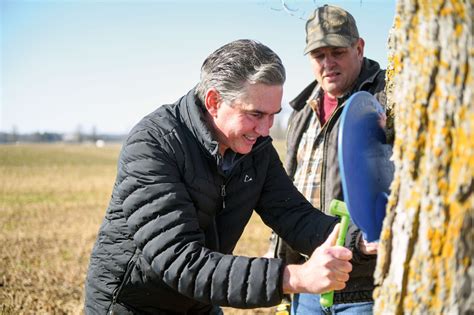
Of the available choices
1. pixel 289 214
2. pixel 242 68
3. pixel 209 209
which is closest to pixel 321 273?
pixel 209 209

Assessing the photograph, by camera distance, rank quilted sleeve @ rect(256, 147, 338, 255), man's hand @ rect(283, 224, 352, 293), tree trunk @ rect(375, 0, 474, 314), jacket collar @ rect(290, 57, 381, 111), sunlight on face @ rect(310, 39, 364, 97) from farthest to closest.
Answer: sunlight on face @ rect(310, 39, 364, 97) → jacket collar @ rect(290, 57, 381, 111) → quilted sleeve @ rect(256, 147, 338, 255) → man's hand @ rect(283, 224, 352, 293) → tree trunk @ rect(375, 0, 474, 314)

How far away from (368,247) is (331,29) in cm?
157

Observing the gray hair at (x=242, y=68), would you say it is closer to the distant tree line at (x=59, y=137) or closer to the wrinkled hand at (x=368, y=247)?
the wrinkled hand at (x=368, y=247)

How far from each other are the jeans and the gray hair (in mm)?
1447

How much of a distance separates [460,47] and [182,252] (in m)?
1.24

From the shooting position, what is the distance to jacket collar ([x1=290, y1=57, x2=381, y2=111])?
344 centimetres

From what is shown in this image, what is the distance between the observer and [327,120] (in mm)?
3467

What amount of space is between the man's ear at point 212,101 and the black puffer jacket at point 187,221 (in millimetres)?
45

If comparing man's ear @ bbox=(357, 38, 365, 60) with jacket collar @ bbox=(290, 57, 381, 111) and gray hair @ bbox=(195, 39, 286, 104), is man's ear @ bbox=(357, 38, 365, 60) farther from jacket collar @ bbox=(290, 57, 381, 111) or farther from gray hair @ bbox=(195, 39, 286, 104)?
gray hair @ bbox=(195, 39, 286, 104)

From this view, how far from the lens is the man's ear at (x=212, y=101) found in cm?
255

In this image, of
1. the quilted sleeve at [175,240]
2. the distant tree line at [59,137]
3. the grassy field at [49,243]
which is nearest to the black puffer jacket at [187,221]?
the quilted sleeve at [175,240]

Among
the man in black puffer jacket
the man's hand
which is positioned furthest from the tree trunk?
the man in black puffer jacket

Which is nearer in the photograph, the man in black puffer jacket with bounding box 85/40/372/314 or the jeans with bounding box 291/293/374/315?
the man in black puffer jacket with bounding box 85/40/372/314

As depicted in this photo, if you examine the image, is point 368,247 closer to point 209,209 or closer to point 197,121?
point 209,209
